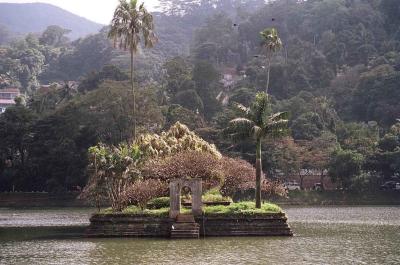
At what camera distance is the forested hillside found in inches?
3750

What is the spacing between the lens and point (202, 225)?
45.6 meters

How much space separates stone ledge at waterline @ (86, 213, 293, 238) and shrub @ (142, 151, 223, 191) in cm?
Answer: 654

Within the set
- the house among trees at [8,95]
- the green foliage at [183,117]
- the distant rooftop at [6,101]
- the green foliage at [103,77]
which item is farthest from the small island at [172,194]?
the distant rooftop at [6,101]

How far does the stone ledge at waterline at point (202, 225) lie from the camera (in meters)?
44.9

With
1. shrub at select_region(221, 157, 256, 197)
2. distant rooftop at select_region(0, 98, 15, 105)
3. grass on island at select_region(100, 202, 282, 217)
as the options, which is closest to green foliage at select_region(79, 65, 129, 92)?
distant rooftop at select_region(0, 98, 15, 105)

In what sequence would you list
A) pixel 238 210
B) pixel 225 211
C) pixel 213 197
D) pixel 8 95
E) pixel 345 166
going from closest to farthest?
1. pixel 238 210
2. pixel 225 211
3. pixel 213 197
4. pixel 345 166
5. pixel 8 95

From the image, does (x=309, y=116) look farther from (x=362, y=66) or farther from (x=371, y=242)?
(x=371, y=242)

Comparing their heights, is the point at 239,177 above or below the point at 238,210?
above

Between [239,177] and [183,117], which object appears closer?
[239,177]

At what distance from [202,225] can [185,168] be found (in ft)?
23.5

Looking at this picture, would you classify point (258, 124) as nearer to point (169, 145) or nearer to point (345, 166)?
point (169, 145)

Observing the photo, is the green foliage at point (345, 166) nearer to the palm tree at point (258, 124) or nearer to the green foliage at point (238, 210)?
the palm tree at point (258, 124)

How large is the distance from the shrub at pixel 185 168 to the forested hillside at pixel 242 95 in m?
4.70

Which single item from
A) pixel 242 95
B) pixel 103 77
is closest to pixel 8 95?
pixel 103 77
